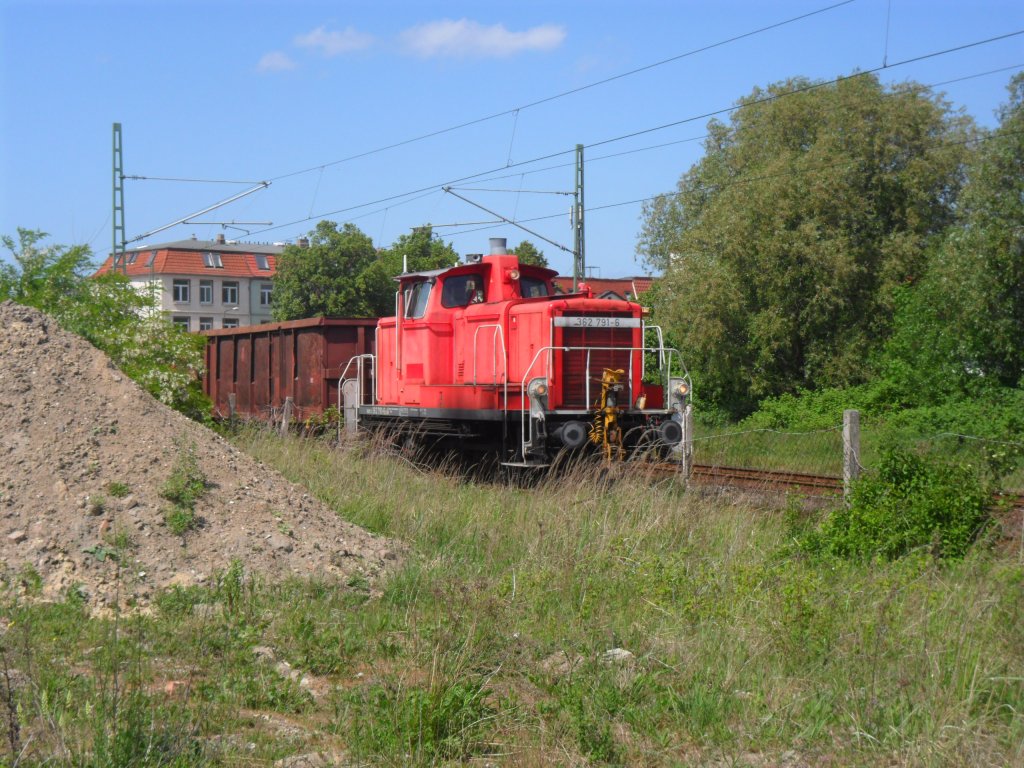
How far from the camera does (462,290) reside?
15.6 metres

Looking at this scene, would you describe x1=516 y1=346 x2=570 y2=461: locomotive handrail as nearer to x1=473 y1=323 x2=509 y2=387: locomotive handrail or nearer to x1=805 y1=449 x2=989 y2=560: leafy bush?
x1=473 y1=323 x2=509 y2=387: locomotive handrail

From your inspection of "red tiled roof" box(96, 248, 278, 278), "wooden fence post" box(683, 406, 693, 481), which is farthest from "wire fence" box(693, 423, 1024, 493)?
"red tiled roof" box(96, 248, 278, 278)

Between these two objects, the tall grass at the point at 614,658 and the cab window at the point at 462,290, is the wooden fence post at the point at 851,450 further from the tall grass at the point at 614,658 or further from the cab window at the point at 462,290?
the cab window at the point at 462,290

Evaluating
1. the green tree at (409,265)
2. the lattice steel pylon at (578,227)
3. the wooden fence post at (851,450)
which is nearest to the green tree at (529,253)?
the green tree at (409,265)

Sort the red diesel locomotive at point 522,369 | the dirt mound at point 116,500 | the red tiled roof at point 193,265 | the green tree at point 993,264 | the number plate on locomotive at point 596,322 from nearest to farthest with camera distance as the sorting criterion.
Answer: the dirt mound at point 116,500 < the red diesel locomotive at point 522,369 < the number plate on locomotive at point 596,322 < the green tree at point 993,264 < the red tiled roof at point 193,265

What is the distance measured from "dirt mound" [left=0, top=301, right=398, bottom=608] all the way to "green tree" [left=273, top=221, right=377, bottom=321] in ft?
180

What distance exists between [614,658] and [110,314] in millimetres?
12582

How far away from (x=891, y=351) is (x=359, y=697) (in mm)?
23797

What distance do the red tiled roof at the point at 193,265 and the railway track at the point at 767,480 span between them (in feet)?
220

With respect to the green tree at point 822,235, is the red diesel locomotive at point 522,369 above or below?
below

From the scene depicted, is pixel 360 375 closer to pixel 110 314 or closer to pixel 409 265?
pixel 110 314

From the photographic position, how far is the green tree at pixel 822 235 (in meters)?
28.6

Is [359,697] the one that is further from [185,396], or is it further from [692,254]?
[692,254]

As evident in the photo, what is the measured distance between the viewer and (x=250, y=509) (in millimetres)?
8406
